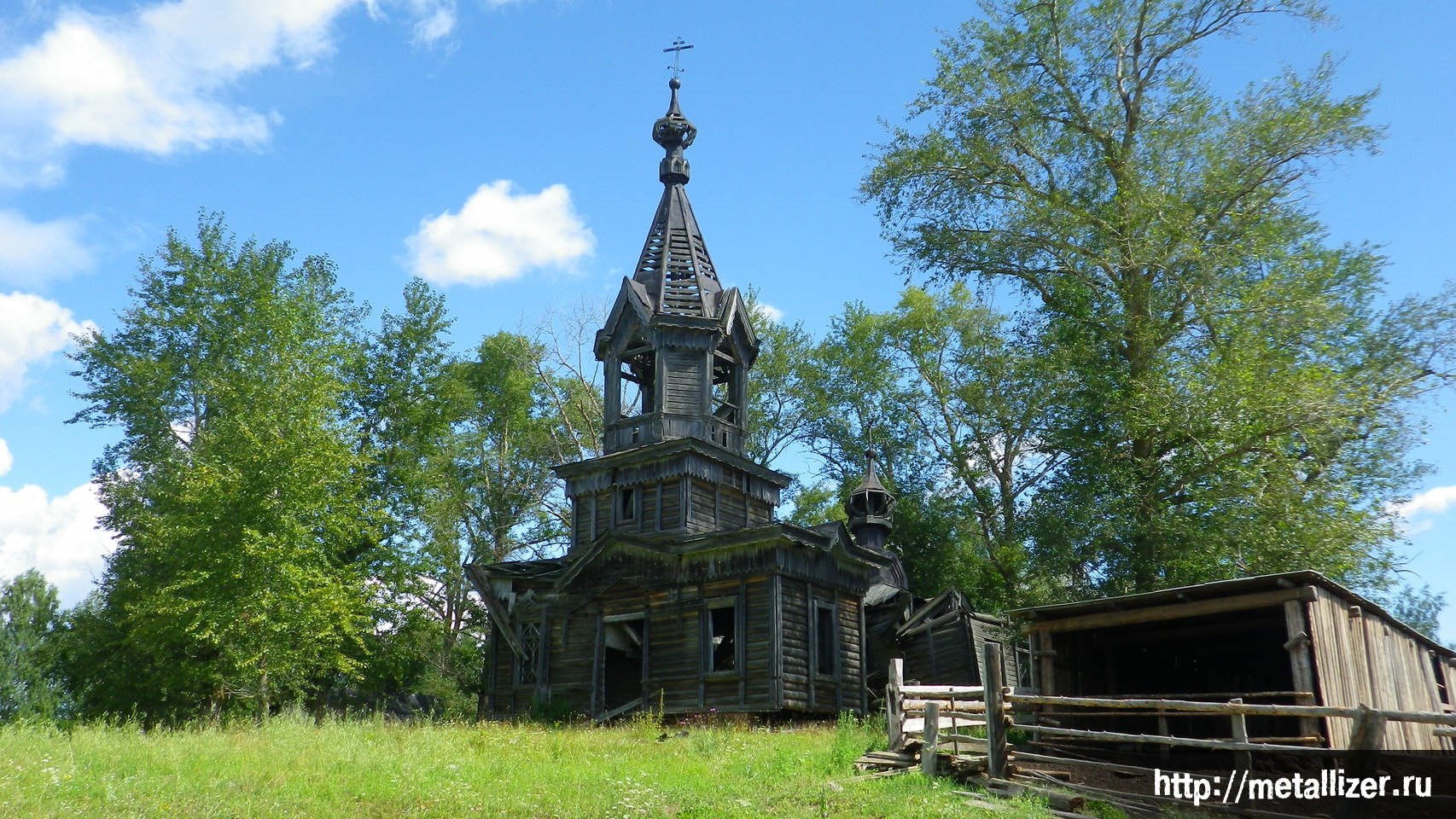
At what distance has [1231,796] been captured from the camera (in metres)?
12.3

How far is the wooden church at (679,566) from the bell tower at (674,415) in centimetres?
5

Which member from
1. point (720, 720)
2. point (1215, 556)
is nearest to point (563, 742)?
point (720, 720)

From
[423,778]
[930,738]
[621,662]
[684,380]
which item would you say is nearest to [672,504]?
[684,380]

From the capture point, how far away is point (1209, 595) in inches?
644

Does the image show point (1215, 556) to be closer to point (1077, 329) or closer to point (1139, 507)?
point (1139, 507)

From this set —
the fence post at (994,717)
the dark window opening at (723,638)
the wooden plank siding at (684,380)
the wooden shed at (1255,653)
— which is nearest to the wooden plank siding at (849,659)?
the dark window opening at (723,638)

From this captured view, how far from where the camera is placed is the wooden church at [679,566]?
25547 millimetres

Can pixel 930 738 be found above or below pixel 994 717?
below

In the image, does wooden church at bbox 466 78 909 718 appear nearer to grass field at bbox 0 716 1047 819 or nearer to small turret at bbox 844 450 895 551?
small turret at bbox 844 450 895 551

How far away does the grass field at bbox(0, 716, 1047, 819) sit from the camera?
39.0 ft

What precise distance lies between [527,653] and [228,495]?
9.47 metres

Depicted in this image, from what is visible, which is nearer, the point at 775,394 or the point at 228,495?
the point at 228,495

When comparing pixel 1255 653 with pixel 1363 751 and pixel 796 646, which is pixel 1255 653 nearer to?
pixel 796 646

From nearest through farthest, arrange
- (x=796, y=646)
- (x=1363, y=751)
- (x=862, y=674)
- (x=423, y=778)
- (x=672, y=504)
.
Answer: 1. (x=1363, y=751)
2. (x=423, y=778)
3. (x=796, y=646)
4. (x=862, y=674)
5. (x=672, y=504)
